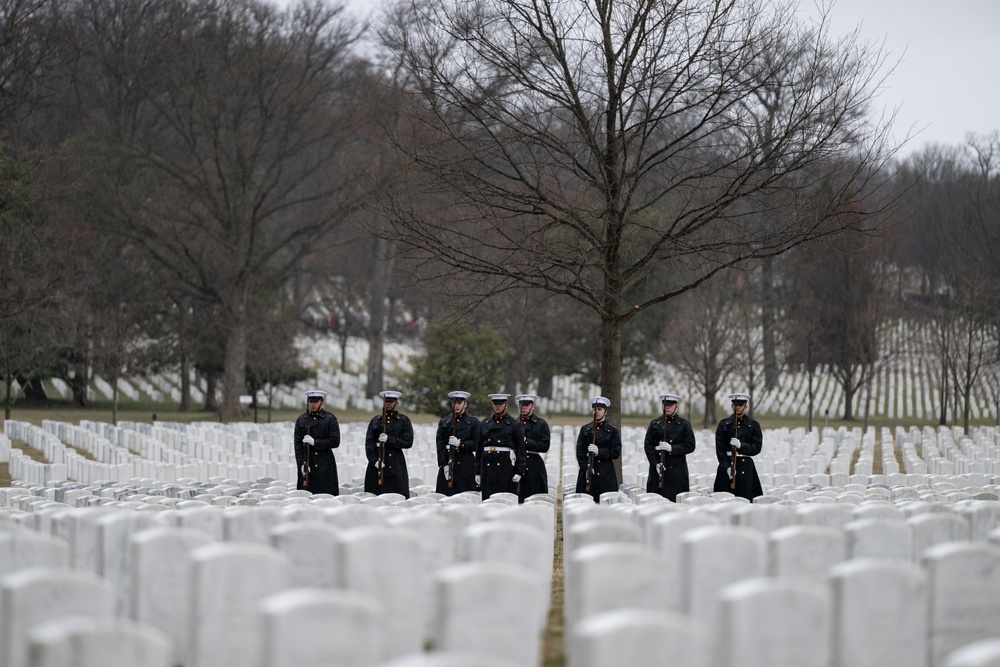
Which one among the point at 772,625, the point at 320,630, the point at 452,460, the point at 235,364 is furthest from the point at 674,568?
the point at 235,364

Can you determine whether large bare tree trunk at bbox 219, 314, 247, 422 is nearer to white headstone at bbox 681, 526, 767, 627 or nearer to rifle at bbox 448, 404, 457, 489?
rifle at bbox 448, 404, 457, 489

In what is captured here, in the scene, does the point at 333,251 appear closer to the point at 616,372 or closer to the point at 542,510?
the point at 616,372

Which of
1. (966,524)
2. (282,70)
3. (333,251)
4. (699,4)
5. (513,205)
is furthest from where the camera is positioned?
(333,251)

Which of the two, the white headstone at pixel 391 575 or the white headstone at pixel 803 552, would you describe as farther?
the white headstone at pixel 803 552

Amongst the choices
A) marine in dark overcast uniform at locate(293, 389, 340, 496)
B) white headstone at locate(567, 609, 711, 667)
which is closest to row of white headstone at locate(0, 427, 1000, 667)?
white headstone at locate(567, 609, 711, 667)

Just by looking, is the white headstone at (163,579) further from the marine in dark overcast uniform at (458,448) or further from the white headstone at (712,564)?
the marine in dark overcast uniform at (458,448)

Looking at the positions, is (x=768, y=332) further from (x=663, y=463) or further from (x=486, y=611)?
(x=486, y=611)

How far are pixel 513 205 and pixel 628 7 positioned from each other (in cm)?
279

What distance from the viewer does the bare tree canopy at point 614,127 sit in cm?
1352

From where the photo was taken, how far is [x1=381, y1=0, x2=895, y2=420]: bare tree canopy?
13.5 meters

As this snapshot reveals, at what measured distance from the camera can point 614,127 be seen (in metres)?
14.1

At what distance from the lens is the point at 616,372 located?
1452 cm

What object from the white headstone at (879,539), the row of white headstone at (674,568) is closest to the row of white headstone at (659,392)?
the row of white headstone at (674,568)

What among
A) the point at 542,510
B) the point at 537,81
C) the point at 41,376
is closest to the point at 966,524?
the point at 542,510
